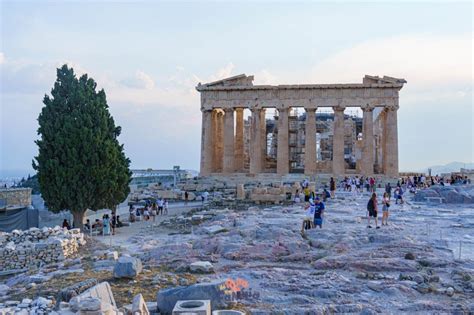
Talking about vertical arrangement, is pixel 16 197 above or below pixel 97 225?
above

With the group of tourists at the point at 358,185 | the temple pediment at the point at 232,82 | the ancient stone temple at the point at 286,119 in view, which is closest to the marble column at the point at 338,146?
the ancient stone temple at the point at 286,119

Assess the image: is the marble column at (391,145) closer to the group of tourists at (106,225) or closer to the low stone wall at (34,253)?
the group of tourists at (106,225)

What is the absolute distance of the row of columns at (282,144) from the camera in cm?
4675

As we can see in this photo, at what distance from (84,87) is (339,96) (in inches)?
1076

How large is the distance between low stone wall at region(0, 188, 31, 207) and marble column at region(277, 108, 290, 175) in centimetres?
2396

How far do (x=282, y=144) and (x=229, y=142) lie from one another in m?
5.11

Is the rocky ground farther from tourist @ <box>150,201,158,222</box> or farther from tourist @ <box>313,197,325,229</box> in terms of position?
tourist @ <box>150,201,158,222</box>

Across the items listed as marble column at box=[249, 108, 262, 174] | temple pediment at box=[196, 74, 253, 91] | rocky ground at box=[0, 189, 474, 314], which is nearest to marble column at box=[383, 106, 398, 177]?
marble column at box=[249, 108, 262, 174]

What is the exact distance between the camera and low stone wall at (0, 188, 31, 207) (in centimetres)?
2979

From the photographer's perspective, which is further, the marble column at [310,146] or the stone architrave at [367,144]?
the marble column at [310,146]

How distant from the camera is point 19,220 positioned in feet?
85.1

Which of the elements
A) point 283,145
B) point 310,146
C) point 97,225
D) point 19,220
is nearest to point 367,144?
point 310,146

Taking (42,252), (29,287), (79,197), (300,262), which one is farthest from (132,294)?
(79,197)

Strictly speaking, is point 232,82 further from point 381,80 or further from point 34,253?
point 34,253
